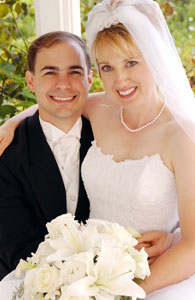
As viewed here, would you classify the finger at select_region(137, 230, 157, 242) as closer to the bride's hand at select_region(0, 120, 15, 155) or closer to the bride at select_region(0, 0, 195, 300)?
the bride at select_region(0, 0, 195, 300)

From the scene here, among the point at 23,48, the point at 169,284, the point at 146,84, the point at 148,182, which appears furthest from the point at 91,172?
the point at 23,48

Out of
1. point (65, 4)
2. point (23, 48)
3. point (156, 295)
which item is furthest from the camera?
point (23, 48)

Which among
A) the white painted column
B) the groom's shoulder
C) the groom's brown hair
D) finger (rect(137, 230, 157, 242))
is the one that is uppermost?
the white painted column

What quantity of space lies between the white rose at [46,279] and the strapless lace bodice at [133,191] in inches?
29.2

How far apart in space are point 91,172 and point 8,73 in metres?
1.12

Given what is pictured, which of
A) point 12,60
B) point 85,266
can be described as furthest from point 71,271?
point 12,60

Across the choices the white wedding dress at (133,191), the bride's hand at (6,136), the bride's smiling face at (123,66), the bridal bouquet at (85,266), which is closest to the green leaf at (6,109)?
the bride's hand at (6,136)

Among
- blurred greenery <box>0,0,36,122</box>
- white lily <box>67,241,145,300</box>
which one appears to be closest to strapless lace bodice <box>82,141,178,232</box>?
white lily <box>67,241,145,300</box>

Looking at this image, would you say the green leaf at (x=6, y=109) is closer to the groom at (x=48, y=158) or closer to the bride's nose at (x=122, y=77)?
the groom at (x=48, y=158)

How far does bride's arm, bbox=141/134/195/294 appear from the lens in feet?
6.15

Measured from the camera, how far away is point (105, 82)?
224 cm

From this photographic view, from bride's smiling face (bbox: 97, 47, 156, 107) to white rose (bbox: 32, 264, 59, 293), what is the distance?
0.99 metres

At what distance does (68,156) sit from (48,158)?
0.11 m

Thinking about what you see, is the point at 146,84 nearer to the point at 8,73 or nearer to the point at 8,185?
the point at 8,185
